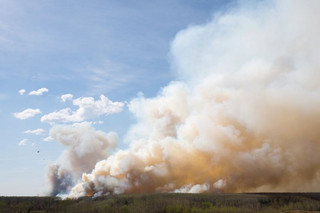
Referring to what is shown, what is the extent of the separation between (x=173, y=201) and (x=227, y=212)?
25.5 m

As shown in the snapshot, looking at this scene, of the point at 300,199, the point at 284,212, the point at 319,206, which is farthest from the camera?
the point at 300,199

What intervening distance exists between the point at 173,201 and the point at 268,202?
3183 centimetres

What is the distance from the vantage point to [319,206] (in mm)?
95688

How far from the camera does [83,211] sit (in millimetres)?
98375

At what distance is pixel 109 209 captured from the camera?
3853 inches

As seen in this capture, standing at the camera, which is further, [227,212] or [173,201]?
[173,201]

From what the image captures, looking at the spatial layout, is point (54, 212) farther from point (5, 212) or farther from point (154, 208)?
point (154, 208)

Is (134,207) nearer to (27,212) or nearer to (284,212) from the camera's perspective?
(27,212)

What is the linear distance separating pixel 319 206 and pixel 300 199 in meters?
17.2

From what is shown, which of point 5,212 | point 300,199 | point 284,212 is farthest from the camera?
point 300,199

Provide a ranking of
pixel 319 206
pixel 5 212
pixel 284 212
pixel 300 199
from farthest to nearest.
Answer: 1. pixel 300 199
2. pixel 5 212
3. pixel 319 206
4. pixel 284 212

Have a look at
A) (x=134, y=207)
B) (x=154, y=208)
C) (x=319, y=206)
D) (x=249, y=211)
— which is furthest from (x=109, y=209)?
(x=319, y=206)

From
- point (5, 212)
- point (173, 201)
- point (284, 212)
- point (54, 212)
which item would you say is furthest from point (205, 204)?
point (5, 212)

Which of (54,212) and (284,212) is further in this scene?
(54,212)
